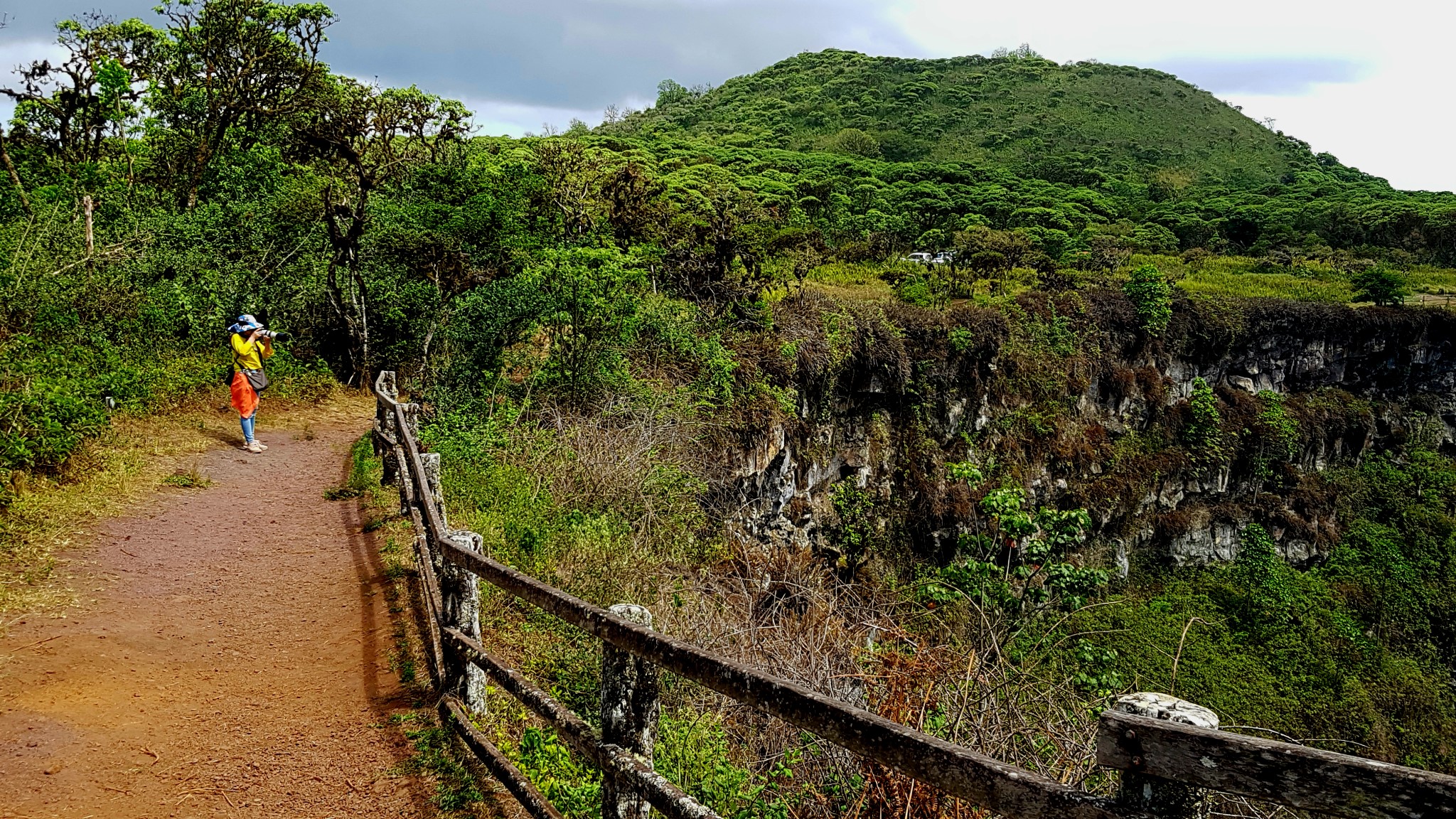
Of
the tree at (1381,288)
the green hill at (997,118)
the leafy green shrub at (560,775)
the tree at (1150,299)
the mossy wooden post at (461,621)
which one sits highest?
the green hill at (997,118)

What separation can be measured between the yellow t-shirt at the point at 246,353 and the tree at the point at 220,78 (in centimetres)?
773

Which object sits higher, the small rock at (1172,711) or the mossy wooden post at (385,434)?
the small rock at (1172,711)

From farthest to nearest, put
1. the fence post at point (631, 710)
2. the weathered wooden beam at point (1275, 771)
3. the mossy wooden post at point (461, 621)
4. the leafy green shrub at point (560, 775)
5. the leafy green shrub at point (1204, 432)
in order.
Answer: the leafy green shrub at point (1204, 432)
the mossy wooden post at point (461, 621)
the leafy green shrub at point (560, 775)
the fence post at point (631, 710)
the weathered wooden beam at point (1275, 771)

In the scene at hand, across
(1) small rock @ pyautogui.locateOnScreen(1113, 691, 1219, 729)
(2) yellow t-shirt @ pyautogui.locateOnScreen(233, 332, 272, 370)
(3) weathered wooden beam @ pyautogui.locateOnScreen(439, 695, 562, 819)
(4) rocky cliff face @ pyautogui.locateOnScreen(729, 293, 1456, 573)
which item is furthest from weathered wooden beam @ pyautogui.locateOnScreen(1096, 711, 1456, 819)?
(2) yellow t-shirt @ pyautogui.locateOnScreen(233, 332, 272, 370)

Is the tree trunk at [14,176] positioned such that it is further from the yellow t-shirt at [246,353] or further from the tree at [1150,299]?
the tree at [1150,299]

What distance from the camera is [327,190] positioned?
1465 cm

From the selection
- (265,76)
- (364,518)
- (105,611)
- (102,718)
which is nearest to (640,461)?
(364,518)

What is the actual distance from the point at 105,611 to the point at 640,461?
5.73 m

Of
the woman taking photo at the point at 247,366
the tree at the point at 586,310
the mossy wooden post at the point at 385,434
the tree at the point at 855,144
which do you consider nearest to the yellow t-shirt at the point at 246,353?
the woman taking photo at the point at 247,366

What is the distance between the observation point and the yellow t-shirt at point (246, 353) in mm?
10805

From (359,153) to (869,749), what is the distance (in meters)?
17.9

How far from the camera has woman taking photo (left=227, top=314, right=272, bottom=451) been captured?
35.6ft

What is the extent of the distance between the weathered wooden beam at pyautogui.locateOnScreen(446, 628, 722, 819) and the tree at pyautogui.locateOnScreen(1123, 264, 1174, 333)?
2752 cm

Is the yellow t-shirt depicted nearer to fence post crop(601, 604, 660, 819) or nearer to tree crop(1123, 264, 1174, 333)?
fence post crop(601, 604, 660, 819)
